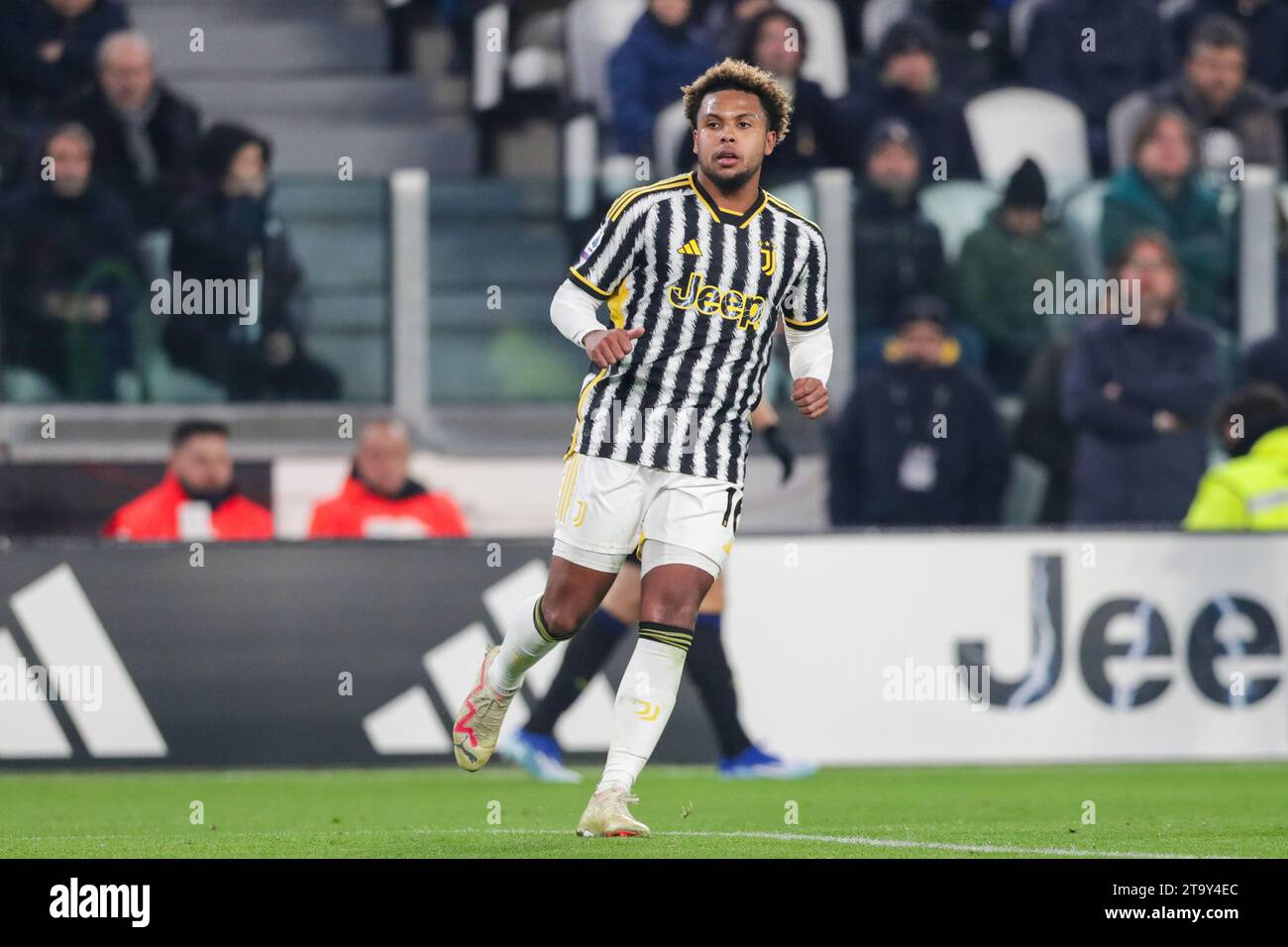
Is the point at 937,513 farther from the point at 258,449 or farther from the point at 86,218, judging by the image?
the point at 86,218

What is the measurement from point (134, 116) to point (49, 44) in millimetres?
1263

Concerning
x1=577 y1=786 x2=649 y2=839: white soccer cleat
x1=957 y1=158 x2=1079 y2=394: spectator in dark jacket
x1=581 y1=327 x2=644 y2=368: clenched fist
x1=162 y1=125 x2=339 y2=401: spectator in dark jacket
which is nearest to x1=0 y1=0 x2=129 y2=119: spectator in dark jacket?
x1=162 y1=125 x2=339 y2=401: spectator in dark jacket

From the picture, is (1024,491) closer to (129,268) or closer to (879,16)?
(879,16)

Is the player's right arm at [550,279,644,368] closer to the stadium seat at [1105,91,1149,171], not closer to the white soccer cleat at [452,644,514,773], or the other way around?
the white soccer cleat at [452,644,514,773]

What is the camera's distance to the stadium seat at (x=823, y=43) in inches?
539

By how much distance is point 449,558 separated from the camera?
35.0 feet

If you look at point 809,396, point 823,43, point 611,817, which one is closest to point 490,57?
point 823,43

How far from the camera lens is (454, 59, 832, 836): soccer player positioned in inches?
261

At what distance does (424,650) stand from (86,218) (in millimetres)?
3095

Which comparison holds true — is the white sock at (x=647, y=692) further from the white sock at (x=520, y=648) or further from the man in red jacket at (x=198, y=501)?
the man in red jacket at (x=198, y=501)

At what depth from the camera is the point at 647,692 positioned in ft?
21.6

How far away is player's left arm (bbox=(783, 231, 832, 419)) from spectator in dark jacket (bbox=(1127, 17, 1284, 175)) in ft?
22.1

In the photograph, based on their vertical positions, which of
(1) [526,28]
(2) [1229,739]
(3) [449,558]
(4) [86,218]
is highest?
(1) [526,28]
